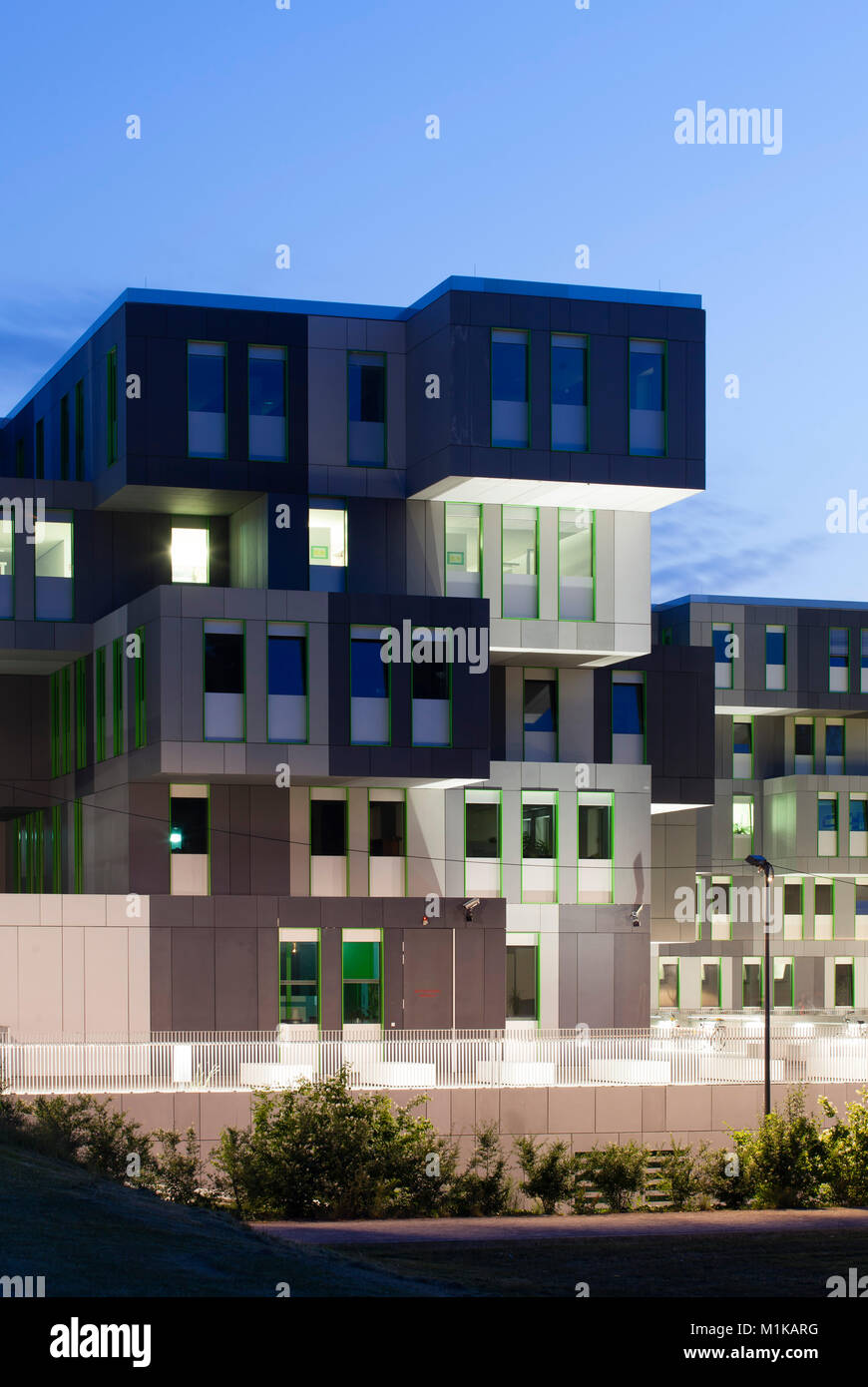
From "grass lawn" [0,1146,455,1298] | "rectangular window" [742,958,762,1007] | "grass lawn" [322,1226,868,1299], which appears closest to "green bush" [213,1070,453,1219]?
"grass lawn" [322,1226,868,1299]

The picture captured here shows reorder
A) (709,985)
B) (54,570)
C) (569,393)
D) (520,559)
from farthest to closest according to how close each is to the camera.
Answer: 1. (709,985)
2. (520,559)
3. (54,570)
4. (569,393)

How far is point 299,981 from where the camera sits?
44.5 m

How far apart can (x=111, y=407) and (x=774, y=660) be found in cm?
4032

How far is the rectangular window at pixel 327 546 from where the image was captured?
156ft

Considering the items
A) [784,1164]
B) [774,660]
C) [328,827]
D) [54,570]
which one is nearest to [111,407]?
[54,570]

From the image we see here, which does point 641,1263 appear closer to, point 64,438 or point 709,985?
point 64,438

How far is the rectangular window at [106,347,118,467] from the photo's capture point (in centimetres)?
4738

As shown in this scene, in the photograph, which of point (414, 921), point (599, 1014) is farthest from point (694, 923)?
point (414, 921)

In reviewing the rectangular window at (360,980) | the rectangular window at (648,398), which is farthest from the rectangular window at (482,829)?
the rectangular window at (648,398)

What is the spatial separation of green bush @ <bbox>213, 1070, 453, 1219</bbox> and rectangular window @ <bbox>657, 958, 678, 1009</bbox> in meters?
49.6

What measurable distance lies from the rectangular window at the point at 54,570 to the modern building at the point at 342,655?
0.08 m

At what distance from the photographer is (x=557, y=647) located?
49.2m

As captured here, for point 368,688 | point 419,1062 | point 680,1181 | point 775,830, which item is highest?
point 368,688
